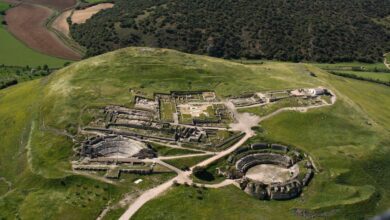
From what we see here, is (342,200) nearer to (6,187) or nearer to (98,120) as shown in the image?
(98,120)

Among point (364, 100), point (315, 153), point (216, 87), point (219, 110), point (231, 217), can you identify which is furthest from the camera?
point (364, 100)

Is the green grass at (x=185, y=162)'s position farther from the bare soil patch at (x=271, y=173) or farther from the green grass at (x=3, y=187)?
the green grass at (x=3, y=187)

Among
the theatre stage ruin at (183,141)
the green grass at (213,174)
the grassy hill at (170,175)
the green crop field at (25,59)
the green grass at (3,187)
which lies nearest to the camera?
the grassy hill at (170,175)

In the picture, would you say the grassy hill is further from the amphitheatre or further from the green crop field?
the green crop field

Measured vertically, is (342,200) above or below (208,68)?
below

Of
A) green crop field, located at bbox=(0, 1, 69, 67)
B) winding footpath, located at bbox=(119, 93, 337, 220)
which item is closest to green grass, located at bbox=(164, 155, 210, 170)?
winding footpath, located at bbox=(119, 93, 337, 220)

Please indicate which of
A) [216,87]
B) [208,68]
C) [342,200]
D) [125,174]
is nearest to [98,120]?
[125,174]

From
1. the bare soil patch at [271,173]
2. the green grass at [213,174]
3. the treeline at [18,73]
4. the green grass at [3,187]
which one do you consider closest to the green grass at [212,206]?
the green grass at [213,174]
